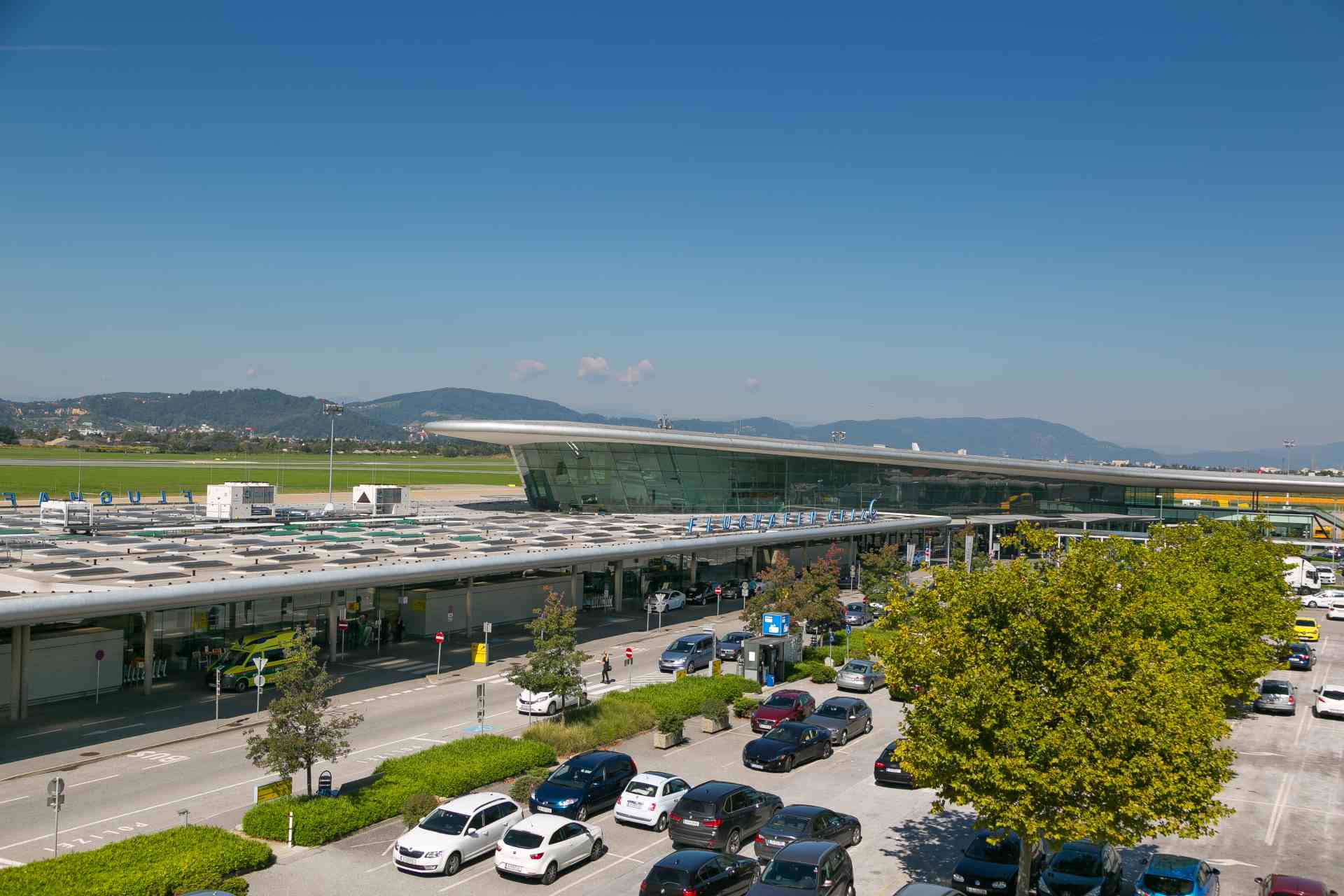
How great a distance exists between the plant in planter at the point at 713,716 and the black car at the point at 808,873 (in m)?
12.9

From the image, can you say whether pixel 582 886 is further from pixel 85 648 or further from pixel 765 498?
pixel 765 498

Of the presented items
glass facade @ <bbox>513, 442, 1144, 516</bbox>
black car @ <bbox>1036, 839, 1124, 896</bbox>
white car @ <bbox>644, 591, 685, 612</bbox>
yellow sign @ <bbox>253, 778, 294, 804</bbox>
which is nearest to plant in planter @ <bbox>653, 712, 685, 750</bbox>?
yellow sign @ <bbox>253, 778, 294, 804</bbox>

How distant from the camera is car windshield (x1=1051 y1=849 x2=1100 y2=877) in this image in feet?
60.3

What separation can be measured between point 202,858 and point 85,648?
687 inches

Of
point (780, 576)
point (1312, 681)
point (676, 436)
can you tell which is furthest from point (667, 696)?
point (676, 436)

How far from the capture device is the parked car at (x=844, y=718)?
98.7ft

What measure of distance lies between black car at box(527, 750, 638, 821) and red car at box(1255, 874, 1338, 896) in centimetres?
1324

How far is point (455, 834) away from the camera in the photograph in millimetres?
19609

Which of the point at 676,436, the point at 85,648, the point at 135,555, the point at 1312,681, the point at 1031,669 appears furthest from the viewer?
the point at 676,436

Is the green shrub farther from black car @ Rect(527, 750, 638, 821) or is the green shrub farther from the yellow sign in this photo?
the yellow sign

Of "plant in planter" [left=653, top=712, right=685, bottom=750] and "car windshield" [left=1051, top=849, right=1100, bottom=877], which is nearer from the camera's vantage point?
"car windshield" [left=1051, top=849, right=1100, bottom=877]

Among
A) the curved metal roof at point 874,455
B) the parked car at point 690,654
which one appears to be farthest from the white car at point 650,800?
the curved metal roof at point 874,455

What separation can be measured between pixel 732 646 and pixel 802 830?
22.6 metres

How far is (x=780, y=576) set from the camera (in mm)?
47156
